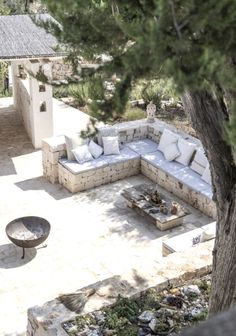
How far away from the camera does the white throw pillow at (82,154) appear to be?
11.3 m

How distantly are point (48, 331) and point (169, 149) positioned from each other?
21.4 ft

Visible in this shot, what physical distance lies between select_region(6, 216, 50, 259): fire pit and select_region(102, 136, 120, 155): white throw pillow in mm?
3125

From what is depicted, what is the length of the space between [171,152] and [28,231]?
157 inches

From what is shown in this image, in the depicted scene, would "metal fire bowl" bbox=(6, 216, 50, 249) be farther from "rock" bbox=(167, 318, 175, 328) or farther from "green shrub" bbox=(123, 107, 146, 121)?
"green shrub" bbox=(123, 107, 146, 121)

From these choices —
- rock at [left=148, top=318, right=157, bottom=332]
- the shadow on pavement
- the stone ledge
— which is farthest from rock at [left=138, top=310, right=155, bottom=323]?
Answer: the shadow on pavement

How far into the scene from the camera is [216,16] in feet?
9.95

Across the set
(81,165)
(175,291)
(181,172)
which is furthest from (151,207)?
(175,291)

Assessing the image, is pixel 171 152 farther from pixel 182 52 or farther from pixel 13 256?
pixel 182 52

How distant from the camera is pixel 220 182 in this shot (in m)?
4.95

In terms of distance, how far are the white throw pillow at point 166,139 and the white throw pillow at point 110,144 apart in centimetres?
105

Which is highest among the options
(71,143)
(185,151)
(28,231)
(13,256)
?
(71,143)

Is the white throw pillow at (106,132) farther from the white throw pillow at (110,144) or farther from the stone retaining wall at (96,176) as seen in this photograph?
A: the stone retaining wall at (96,176)

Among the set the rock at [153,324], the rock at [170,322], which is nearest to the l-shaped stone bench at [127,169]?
the rock at [170,322]

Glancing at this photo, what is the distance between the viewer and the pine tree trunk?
182 inches
